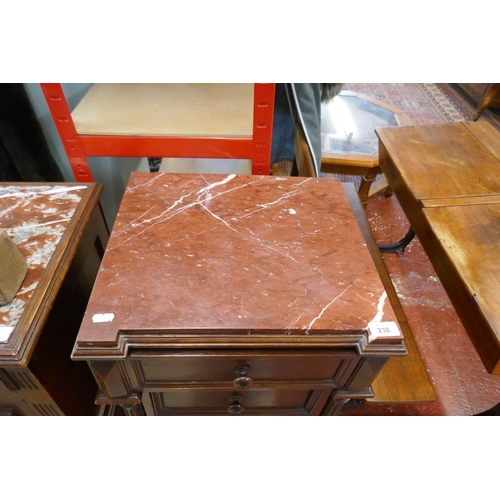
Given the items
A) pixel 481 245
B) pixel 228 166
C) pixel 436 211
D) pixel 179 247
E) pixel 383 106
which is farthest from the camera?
pixel 383 106

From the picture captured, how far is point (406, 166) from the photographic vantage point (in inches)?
45.7

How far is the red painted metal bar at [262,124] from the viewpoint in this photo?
91 cm

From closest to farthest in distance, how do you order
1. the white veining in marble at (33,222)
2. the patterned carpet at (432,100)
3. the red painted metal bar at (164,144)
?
the white veining in marble at (33,222) → the red painted metal bar at (164,144) → the patterned carpet at (432,100)

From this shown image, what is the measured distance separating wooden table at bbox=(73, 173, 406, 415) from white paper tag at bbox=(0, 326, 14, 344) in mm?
161

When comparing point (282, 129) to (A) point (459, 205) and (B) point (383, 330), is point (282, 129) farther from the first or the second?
(B) point (383, 330)

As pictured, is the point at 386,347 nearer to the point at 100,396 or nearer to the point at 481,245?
the point at 481,245

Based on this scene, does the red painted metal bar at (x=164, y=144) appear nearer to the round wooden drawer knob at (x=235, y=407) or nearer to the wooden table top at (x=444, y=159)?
the wooden table top at (x=444, y=159)

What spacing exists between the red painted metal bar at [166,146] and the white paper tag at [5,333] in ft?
1.89

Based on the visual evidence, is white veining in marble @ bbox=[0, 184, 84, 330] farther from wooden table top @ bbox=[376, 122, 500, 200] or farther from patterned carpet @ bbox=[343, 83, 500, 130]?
patterned carpet @ bbox=[343, 83, 500, 130]

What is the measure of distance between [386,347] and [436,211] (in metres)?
0.53

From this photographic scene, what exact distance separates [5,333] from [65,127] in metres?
0.61

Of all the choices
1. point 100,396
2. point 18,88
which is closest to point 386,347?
point 100,396

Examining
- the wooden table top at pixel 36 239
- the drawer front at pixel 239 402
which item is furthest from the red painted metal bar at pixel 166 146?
the drawer front at pixel 239 402

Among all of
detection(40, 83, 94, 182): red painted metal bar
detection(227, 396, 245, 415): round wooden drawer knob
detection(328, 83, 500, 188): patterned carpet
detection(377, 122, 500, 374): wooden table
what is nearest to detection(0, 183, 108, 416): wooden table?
detection(40, 83, 94, 182): red painted metal bar
